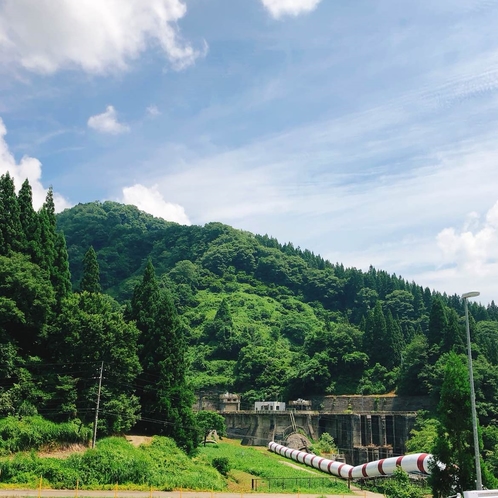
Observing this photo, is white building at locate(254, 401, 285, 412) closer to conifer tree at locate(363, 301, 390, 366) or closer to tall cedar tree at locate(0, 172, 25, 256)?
conifer tree at locate(363, 301, 390, 366)

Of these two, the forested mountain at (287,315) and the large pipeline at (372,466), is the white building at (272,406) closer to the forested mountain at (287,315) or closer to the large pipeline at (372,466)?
the forested mountain at (287,315)

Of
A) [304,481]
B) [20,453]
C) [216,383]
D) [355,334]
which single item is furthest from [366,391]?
[20,453]

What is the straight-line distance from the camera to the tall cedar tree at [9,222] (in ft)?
135

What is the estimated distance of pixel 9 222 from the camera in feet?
136

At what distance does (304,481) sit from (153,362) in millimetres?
16567

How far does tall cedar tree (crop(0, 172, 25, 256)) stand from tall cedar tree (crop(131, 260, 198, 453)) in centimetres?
1343

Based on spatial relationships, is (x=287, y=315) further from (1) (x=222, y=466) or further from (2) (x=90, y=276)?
(1) (x=222, y=466)

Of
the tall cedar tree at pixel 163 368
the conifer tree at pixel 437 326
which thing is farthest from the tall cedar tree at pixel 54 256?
the conifer tree at pixel 437 326

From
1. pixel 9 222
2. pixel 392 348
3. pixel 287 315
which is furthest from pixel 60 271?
pixel 287 315

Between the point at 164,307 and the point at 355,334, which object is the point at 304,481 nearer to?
the point at 164,307

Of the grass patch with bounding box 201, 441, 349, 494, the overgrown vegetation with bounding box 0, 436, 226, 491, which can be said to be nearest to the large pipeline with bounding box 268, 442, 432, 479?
the grass patch with bounding box 201, 441, 349, 494

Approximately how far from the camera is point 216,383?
328 ft

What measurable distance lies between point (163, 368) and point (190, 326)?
8005cm

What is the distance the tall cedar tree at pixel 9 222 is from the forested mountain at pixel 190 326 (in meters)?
0.09
